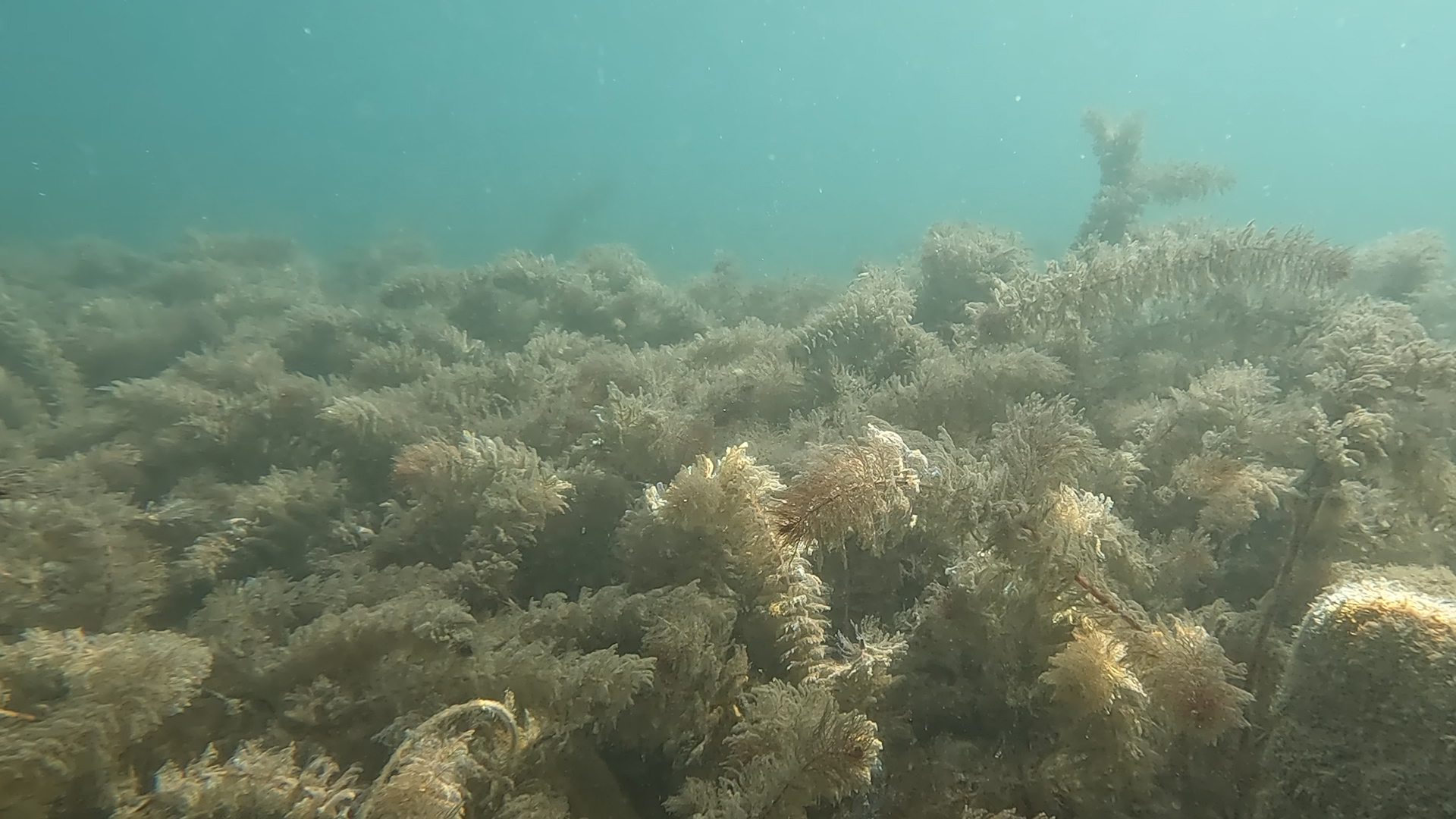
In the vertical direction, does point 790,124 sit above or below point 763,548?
above

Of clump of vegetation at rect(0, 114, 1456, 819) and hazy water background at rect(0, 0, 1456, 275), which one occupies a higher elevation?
hazy water background at rect(0, 0, 1456, 275)

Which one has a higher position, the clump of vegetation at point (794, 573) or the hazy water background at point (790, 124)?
the hazy water background at point (790, 124)

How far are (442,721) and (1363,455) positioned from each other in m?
3.47

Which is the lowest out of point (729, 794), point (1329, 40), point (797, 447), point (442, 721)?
point (729, 794)

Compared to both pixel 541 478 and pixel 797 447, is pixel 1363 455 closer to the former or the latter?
pixel 797 447

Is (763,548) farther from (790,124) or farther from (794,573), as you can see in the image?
(790,124)

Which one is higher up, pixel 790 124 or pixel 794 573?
pixel 790 124

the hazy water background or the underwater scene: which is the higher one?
the hazy water background

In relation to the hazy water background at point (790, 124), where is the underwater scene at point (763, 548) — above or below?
below

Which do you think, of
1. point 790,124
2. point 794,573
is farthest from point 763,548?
point 790,124

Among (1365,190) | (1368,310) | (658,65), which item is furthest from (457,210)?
(658,65)

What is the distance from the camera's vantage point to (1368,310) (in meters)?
4.09

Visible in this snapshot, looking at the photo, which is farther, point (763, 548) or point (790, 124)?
point (790, 124)

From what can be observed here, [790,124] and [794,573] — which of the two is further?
[790,124]
